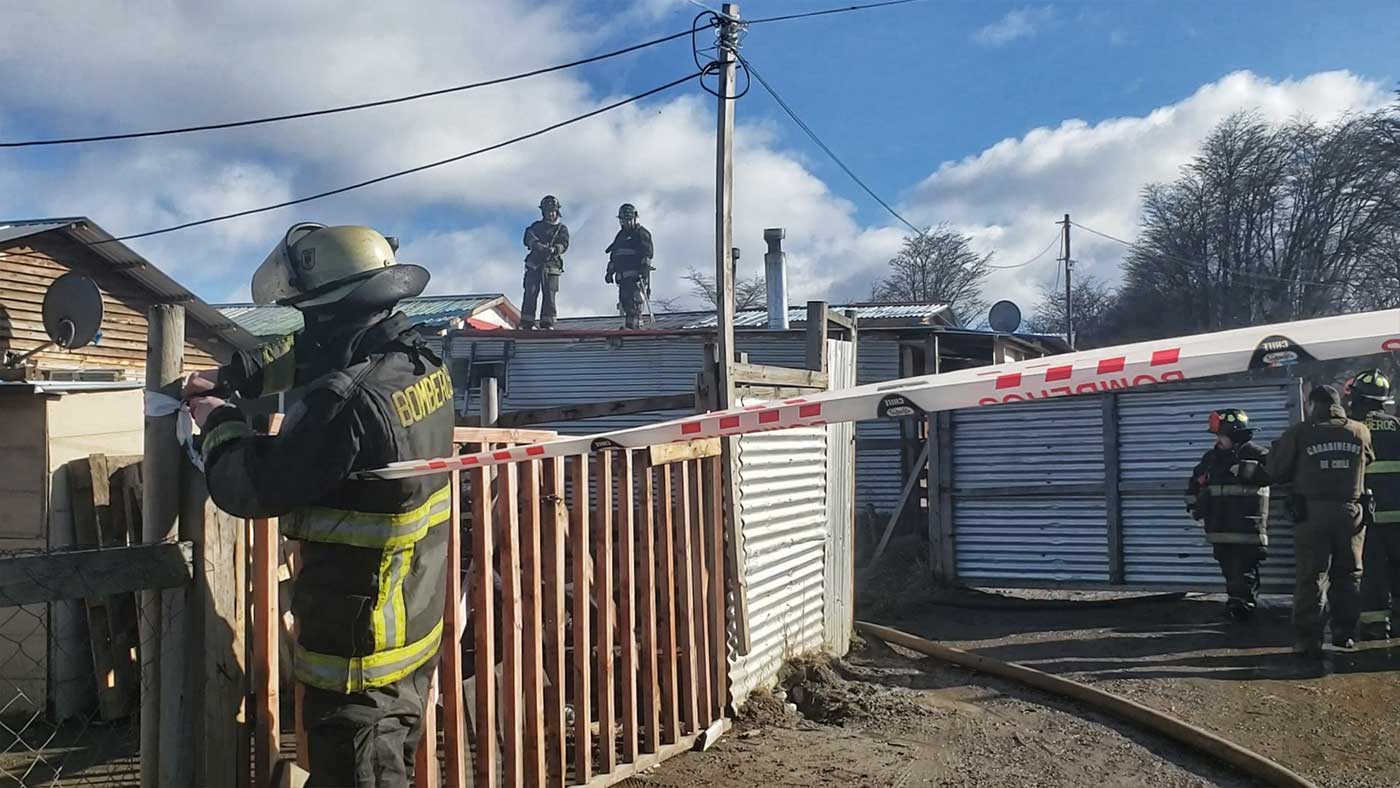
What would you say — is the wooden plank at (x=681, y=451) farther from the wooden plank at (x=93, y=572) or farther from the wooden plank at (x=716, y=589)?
the wooden plank at (x=93, y=572)

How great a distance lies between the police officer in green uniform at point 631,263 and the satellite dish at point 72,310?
819 cm

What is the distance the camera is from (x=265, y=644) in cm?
320

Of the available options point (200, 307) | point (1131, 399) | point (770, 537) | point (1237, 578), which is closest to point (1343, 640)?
point (1237, 578)

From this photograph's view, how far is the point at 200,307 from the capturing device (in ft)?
50.3

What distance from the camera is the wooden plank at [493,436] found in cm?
430

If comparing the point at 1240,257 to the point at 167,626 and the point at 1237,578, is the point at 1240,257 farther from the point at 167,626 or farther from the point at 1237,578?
the point at 167,626

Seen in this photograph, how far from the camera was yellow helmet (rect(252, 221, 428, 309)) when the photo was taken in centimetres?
286

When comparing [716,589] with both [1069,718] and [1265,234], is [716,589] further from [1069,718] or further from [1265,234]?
[1265,234]

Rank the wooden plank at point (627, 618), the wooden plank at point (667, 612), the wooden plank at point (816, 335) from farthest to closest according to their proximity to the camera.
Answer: the wooden plank at point (816, 335) < the wooden plank at point (667, 612) < the wooden plank at point (627, 618)

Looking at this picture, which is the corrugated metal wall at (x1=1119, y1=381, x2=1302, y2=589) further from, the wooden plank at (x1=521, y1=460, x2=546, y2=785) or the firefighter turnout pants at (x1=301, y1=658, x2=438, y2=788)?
the firefighter turnout pants at (x1=301, y1=658, x2=438, y2=788)

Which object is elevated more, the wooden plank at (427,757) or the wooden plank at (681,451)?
the wooden plank at (681,451)

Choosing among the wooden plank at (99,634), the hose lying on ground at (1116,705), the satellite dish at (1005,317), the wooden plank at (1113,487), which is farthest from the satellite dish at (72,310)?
the satellite dish at (1005,317)

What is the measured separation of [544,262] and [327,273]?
46.7ft

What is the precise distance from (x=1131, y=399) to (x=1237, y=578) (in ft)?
6.68
